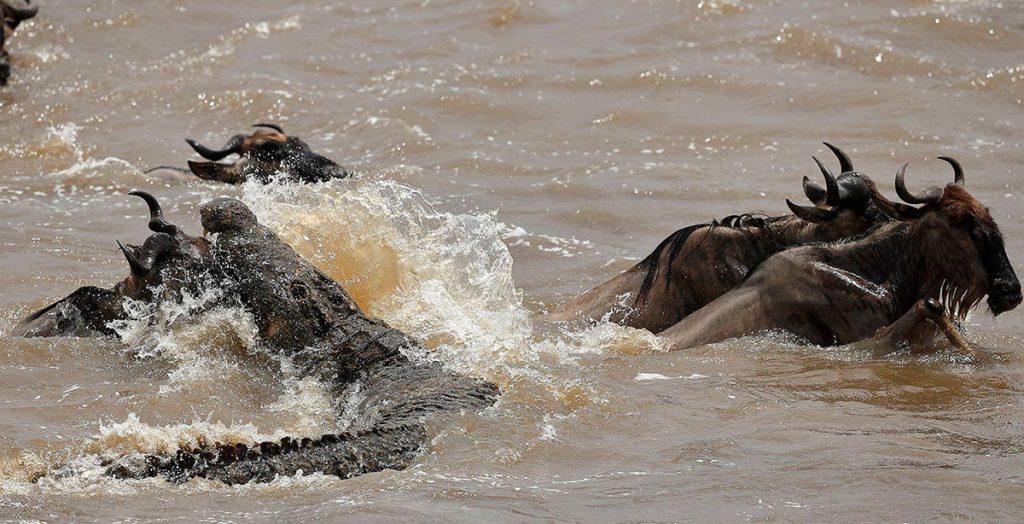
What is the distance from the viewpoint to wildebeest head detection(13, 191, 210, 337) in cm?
759

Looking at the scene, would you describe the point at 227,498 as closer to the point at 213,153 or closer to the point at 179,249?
the point at 179,249

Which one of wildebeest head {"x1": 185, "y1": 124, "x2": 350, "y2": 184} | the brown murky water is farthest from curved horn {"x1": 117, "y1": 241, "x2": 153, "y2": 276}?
wildebeest head {"x1": 185, "y1": 124, "x2": 350, "y2": 184}

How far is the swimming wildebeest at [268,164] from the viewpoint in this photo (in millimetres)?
12523

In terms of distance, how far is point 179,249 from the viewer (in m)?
7.62

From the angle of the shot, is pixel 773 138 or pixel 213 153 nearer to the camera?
pixel 213 153

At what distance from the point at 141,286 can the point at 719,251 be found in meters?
3.20

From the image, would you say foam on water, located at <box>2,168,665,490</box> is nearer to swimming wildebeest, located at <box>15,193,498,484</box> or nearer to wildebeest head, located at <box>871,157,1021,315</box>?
swimming wildebeest, located at <box>15,193,498,484</box>

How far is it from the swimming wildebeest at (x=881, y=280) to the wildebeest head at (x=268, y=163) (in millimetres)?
4864

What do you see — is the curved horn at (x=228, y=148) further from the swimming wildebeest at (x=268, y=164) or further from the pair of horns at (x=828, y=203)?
the pair of horns at (x=828, y=203)

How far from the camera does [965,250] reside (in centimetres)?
826

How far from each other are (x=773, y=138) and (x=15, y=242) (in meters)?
7.16

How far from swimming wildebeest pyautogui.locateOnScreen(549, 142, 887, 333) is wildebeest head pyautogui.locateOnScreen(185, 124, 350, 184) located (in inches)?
162

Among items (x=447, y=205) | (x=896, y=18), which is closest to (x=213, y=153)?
(x=447, y=205)

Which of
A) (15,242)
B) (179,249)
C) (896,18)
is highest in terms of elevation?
(896,18)
